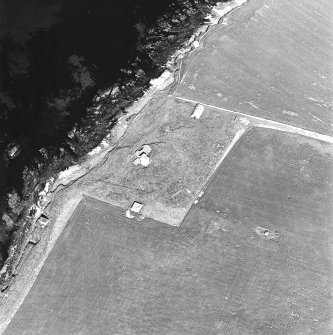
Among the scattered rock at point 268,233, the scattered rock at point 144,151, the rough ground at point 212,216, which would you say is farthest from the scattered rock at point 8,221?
the scattered rock at point 268,233

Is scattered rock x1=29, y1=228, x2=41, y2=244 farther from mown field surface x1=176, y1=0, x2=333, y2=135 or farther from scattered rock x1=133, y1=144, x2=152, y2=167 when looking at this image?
mown field surface x1=176, y1=0, x2=333, y2=135

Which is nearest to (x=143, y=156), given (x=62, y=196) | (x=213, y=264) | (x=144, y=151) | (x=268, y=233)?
(x=144, y=151)

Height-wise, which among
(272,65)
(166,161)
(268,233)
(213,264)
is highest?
(272,65)

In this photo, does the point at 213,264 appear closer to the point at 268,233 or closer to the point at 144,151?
the point at 268,233

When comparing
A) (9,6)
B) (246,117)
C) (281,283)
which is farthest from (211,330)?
(9,6)

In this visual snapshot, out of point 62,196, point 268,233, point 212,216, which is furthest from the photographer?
point 62,196

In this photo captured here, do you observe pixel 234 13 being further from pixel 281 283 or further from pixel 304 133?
pixel 281 283

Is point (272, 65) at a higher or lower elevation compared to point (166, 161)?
higher
